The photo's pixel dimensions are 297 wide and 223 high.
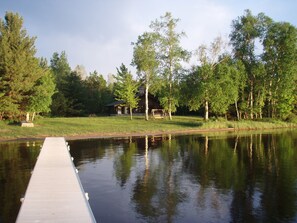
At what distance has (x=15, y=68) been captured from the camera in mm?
38156

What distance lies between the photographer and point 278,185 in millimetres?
12750

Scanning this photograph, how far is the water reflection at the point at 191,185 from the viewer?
9.51 m

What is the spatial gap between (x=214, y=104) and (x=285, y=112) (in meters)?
12.5

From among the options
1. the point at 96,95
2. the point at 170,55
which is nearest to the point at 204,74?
the point at 170,55

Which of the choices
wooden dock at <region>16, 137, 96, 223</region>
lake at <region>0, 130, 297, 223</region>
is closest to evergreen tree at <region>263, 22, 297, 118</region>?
lake at <region>0, 130, 297, 223</region>

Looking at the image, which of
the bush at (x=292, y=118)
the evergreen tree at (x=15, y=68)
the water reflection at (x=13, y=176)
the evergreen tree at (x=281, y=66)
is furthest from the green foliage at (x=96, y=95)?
the water reflection at (x=13, y=176)

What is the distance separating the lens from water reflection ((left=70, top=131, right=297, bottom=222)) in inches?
374

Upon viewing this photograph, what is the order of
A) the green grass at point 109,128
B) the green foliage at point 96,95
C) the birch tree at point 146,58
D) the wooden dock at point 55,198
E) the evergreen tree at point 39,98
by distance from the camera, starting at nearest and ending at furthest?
the wooden dock at point 55,198 < the green grass at point 109,128 < the evergreen tree at point 39,98 < the birch tree at point 146,58 < the green foliage at point 96,95

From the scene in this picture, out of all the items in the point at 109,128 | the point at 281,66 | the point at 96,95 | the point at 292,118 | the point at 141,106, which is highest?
the point at 281,66

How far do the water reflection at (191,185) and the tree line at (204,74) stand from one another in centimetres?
2183

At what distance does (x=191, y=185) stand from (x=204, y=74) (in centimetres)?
3519

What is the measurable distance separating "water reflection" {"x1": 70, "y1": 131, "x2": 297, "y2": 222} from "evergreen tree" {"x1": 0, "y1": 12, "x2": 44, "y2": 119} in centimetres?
2023

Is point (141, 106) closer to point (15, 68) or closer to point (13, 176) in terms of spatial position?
point (15, 68)

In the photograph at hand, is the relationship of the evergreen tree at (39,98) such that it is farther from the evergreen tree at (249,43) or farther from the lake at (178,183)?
the evergreen tree at (249,43)
